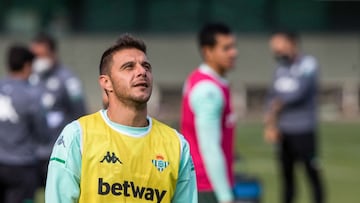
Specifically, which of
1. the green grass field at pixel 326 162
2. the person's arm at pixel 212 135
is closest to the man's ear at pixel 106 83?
the person's arm at pixel 212 135

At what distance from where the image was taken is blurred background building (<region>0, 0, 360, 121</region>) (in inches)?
1244

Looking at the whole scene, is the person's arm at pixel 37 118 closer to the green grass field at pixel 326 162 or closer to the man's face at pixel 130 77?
the green grass field at pixel 326 162

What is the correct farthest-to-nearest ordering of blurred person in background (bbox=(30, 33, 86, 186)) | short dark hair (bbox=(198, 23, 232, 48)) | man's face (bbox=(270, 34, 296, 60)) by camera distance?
man's face (bbox=(270, 34, 296, 60))
blurred person in background (bbox=(30, 33, 86, 186))
short dark hair (bbox=(198, 23, 232, 48))

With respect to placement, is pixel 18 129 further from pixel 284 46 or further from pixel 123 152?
pixel 123 152

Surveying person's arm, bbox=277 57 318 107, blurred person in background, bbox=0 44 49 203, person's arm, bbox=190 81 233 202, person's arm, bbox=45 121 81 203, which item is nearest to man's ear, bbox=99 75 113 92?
person's arm, bbox=45 121 81 203

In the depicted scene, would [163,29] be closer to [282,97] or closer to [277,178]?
[277,178]

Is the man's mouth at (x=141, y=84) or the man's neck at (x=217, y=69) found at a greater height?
the man's mouth at (x=141, y=84)

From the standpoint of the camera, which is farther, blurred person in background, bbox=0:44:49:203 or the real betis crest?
blurred person in background, bbox=0:44:49:203

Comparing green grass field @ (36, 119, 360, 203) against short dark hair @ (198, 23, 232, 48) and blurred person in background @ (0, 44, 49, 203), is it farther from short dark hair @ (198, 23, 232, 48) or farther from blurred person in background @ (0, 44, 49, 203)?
short dark hair @ (198, 23, 232, 48)

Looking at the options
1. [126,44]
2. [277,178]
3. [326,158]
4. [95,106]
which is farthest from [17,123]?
[95,106]

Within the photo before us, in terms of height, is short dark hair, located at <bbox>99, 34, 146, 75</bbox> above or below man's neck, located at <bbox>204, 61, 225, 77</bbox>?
above

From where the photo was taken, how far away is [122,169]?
495 cm

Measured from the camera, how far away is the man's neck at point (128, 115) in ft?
16.4

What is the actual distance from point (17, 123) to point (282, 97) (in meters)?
3.88
